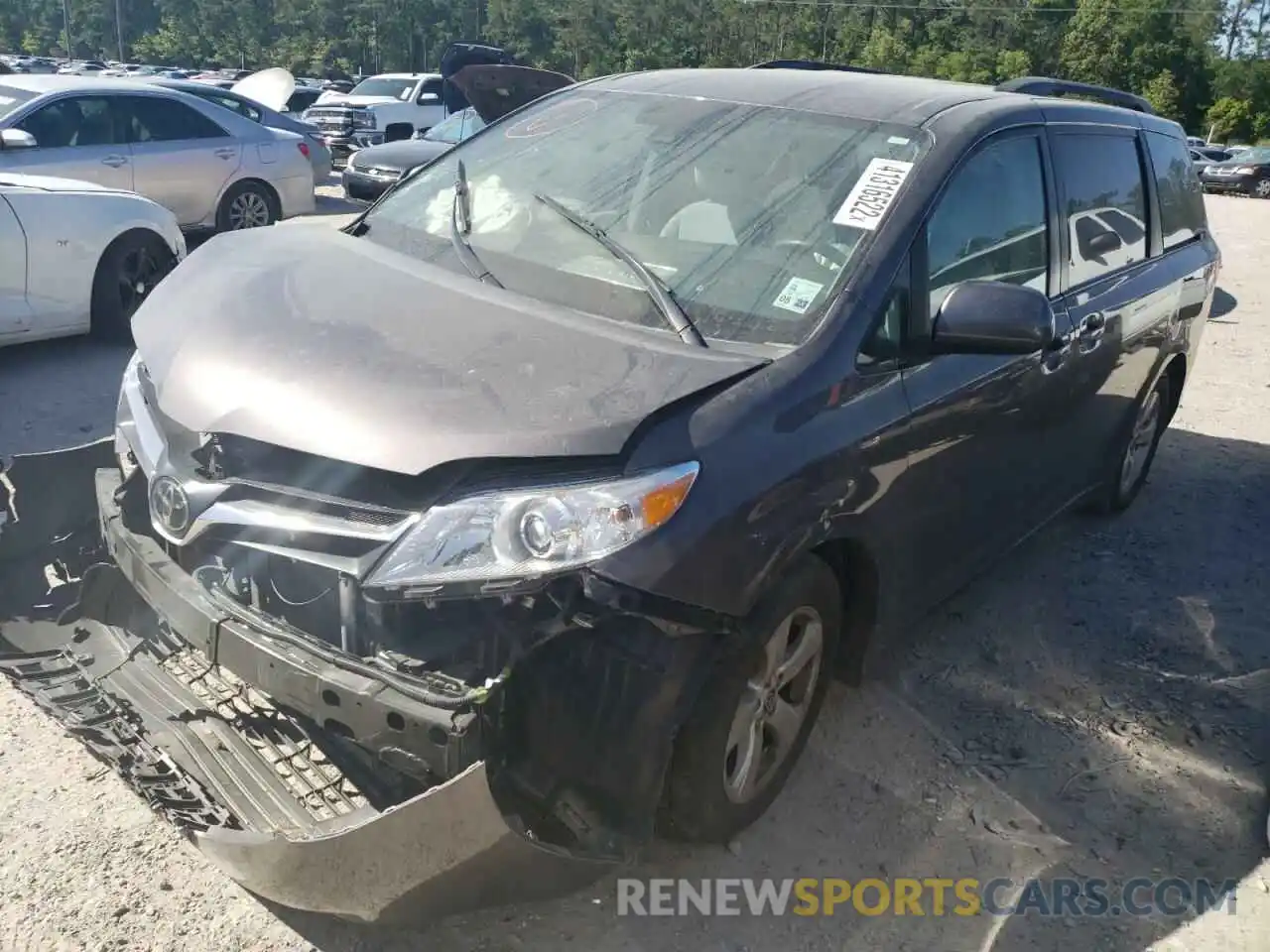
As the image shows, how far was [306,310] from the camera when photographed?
2705 mm

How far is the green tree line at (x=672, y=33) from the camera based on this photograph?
57875mm

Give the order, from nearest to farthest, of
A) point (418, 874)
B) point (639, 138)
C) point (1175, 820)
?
point (418, 874), point (1175, 820), point (639, 138)

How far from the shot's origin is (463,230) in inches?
130

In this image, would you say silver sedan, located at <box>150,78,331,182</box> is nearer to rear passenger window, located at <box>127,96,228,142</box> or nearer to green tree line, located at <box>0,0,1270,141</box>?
rear passenger window, located at <box>127,96,228,142</box>

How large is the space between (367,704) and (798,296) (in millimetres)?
1472

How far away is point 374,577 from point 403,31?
8293 cm

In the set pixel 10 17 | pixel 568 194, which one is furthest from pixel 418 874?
pixel 10 17

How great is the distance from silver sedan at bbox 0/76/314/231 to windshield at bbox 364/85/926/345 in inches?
237

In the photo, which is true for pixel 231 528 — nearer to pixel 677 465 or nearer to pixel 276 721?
pixel 276 721

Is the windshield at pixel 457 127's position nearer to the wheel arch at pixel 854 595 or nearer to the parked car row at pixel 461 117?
the parked car row at pixel 461 117

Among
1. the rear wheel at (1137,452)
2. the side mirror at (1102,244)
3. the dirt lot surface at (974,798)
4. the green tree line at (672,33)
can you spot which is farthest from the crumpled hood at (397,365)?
the green tree line at (672,33)

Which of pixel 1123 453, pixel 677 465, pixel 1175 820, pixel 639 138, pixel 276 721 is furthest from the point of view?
pixel 1123 453

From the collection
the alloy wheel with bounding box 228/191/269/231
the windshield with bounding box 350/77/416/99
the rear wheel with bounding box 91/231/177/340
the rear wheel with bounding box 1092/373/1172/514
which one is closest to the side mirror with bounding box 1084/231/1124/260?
the rear wheel with bounding box 1092/373/1172/514

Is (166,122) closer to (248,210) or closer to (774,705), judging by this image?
(248,210)
